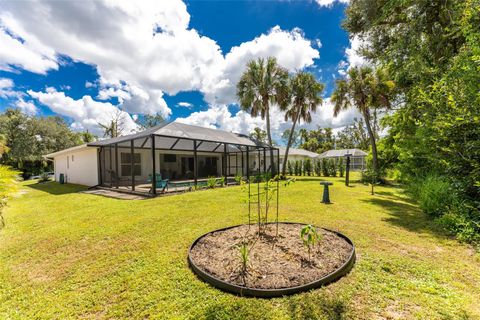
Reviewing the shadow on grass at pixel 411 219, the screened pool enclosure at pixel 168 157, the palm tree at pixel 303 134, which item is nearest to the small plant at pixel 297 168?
the screened pool enclosure at pixel 168 157

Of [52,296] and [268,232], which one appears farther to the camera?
[268,232]

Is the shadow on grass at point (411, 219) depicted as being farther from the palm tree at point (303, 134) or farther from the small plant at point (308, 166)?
the palm tree at point (303, 134)

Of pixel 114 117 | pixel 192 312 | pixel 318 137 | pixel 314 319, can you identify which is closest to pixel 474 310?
pixel 314 319

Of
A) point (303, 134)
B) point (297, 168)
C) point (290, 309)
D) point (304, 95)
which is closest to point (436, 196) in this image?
point (290, 309)

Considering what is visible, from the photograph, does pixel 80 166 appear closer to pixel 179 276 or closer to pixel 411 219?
pixel 179 276

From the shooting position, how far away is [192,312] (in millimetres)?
2162

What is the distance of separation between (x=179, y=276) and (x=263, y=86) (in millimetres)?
16317

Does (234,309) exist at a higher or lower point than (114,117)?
lower

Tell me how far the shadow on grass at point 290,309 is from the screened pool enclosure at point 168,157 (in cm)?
748

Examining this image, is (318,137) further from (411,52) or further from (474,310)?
(474,310)

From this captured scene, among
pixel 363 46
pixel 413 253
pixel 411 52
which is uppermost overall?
pixel 363 46

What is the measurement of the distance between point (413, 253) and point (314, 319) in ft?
8.95

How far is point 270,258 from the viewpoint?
3150 millimetres

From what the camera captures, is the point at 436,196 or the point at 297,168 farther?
the point at 297,168
